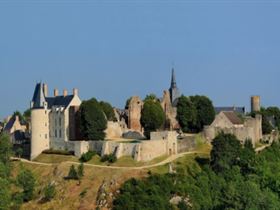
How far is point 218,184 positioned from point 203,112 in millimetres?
18842

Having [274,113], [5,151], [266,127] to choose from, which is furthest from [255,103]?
[5,151]

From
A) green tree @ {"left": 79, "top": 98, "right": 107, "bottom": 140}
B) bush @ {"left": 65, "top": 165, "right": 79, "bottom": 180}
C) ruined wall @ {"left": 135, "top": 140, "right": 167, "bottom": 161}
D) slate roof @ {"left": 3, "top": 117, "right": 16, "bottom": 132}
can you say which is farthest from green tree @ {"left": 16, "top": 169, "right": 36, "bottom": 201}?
slate roof @ {"left": 3, "top": 117, "right": 16, "bottom": 132}

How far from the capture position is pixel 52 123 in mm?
78938

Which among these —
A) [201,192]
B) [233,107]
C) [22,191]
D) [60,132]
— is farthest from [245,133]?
[233,107]

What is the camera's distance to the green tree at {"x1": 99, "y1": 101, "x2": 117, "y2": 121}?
83.4 metres

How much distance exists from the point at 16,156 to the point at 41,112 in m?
8.23

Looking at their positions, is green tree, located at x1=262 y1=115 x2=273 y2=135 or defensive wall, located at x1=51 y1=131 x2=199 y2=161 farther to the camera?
green tree, located at x1=262 y1=115 x2=273 y2=135

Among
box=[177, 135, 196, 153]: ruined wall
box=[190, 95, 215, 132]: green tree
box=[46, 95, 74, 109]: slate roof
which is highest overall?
box=[46, 95, 74, 109]: slate roof

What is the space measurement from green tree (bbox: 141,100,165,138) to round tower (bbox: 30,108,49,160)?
13.4 metres

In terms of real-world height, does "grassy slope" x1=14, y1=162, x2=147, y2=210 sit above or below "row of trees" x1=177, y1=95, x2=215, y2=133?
below

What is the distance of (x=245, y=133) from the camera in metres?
79.9

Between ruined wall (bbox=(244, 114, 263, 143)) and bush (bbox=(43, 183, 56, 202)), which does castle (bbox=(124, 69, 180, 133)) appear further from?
bush (bbox=(43, 183, 56, 202))

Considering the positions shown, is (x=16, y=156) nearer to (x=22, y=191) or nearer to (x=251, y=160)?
(x=22, y=191)

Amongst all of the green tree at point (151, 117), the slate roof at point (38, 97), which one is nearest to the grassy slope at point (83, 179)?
the slate roof at point (38, 97)
